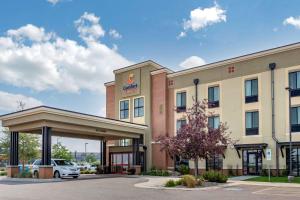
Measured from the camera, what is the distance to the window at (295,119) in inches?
1206

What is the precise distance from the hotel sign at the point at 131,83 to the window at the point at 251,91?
42.0 ft

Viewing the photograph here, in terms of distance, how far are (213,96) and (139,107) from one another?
922 cm

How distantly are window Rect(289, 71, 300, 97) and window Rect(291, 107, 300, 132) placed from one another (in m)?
1.22

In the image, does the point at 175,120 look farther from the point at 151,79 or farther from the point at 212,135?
the point at 212,135

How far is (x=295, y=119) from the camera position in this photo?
30.8 m

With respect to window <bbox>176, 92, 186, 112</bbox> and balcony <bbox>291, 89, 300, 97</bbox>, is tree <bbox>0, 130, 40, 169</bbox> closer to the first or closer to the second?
window <bbox>176, 92, 186, 112</bbox>

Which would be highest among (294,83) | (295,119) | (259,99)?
(294,83)

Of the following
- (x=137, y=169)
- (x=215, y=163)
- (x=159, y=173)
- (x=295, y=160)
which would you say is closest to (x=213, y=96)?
(x=215, y=163)

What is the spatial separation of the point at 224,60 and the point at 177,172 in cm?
1156

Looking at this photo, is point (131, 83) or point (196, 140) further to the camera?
point (131, 83)

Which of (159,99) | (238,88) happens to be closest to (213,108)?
(238,88)

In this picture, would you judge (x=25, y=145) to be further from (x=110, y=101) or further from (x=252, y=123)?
(x=252, y=123)

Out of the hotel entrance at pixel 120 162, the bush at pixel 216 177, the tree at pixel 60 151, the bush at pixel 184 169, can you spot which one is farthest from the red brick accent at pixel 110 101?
the tree at pixel 60 151

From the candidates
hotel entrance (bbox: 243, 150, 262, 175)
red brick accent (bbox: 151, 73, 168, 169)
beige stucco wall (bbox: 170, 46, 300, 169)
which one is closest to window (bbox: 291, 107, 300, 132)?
beige stucco wall (bbox: 170, 46, 300, 169)
